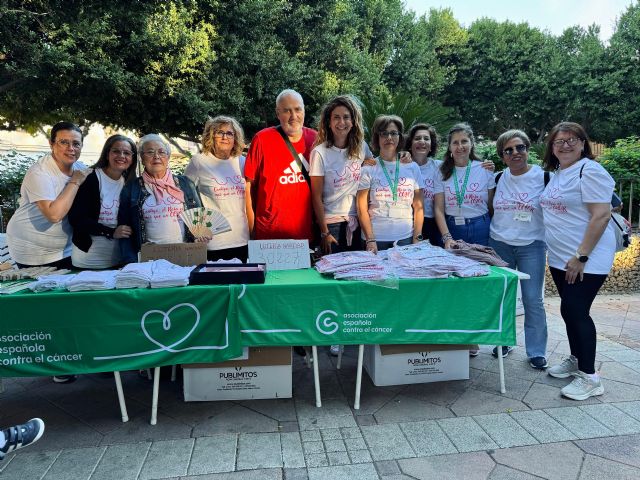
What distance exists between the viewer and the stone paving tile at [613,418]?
2.71 metres

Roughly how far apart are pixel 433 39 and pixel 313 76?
40.1 ft

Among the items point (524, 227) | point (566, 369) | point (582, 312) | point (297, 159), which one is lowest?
point (566, 369)

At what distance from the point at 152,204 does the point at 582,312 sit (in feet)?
10.5

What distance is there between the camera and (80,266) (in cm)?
327

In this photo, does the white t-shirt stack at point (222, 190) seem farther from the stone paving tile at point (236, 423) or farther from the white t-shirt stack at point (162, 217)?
the stone paving tile at point (236, 423)

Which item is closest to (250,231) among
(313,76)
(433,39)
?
(313,76)

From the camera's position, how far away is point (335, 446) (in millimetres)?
2562

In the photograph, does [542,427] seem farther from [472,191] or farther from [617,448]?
[472,191]

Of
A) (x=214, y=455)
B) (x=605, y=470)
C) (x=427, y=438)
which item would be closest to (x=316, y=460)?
(x=214, y=455)

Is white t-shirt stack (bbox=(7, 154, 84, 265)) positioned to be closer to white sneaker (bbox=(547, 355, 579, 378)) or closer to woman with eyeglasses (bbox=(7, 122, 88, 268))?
woman with eyeglasses (bbox=(7, 122, 88, 268))

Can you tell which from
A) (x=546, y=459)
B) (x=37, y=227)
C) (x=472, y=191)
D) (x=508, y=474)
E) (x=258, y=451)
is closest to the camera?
(x=508, y=474)

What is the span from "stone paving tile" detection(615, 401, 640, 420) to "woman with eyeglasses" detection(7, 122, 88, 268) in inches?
160

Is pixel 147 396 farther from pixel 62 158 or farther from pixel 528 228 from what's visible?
pixel 528 228

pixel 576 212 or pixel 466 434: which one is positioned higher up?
pixel 576 212
